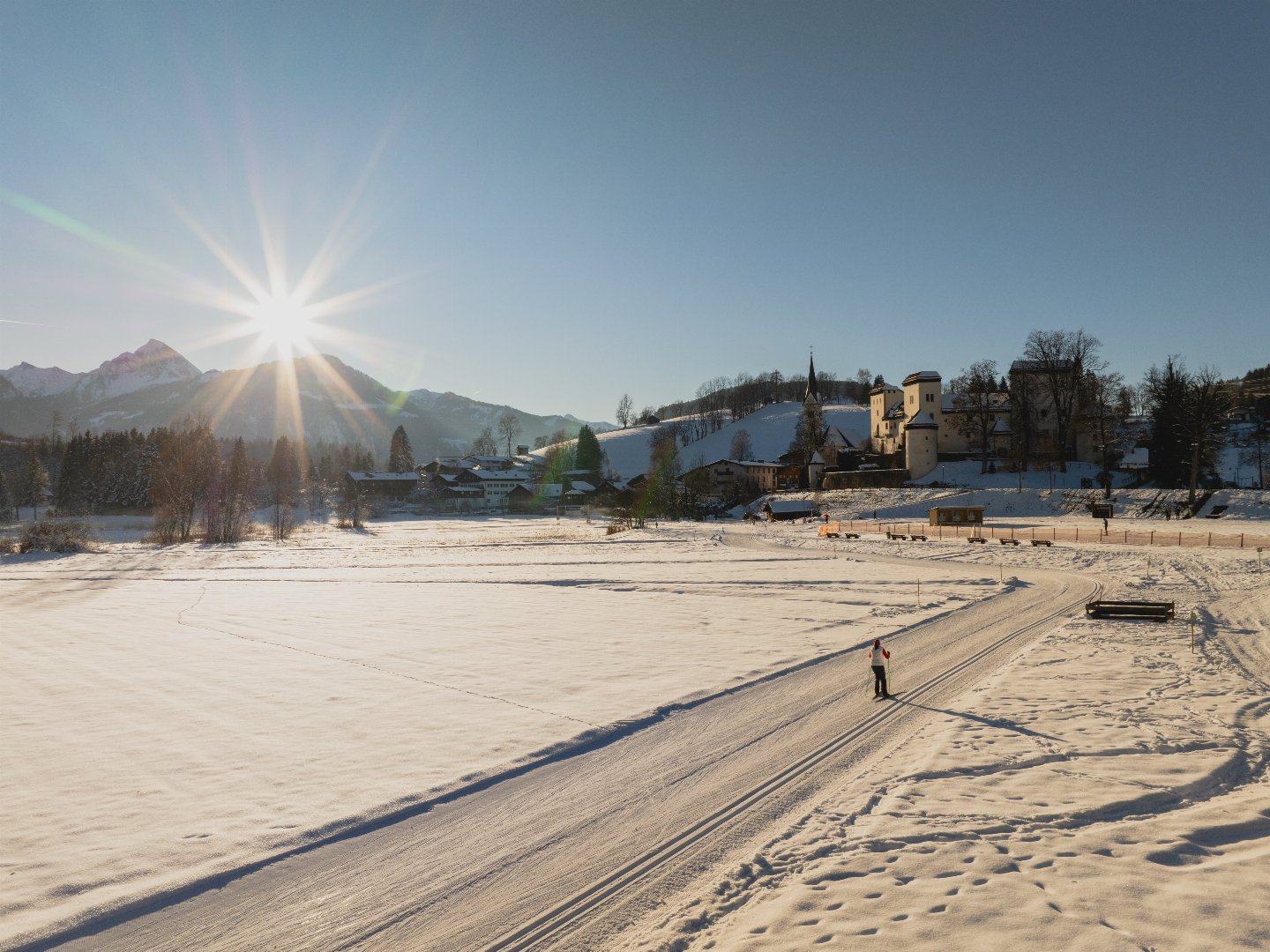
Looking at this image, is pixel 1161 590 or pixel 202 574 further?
pixel 202 574

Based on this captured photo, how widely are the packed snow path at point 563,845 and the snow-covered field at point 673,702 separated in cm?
49

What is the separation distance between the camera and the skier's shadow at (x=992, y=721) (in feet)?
38.0

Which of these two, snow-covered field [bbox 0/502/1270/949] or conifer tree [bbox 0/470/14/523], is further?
conifer tree [bbox 0/470/14/523]

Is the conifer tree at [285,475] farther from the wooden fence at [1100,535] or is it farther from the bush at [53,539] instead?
the wooden fence at [1100,535]

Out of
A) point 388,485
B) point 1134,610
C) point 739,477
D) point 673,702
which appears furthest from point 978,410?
point 388,485

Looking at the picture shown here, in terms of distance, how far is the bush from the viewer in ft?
184

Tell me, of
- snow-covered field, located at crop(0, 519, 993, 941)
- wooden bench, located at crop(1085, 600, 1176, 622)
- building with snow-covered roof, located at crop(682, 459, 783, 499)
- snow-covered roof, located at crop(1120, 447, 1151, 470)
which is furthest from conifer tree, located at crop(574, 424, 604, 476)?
wooden bench, located at crop(1085, 600, 1176, 622)

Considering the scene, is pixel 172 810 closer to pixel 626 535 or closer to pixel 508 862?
pixel 508 862

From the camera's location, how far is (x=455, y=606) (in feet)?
88.4

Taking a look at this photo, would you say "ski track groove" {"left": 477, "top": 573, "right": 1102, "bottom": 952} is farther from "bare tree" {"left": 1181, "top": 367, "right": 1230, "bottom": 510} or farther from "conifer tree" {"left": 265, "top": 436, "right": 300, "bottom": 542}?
"conifer tree" {"left": 265, "top": 436, "right": 300, "bottom": 542}

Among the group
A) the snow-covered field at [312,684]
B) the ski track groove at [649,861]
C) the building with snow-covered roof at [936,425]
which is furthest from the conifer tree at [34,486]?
the ski track groove at [649,861]

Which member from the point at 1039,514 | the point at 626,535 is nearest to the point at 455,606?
the point at 626,535

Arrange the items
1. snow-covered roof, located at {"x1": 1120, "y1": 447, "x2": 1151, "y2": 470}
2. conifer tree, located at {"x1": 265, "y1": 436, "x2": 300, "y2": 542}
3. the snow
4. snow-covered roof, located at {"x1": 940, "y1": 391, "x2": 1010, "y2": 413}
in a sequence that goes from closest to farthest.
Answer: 1. the snow
2. snow-covered roof, located at {"x1": 1120, "y1": 447, "x2": 1151, "y2": 470}
3. snow-covered roof, located at {"x1": 940, "y1": 391, "x2": 1010, "y2": 413}
4. conifer tree, located at {"x1": 265, "y1": 436, "x2": 300, "y2": 542}

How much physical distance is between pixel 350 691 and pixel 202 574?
112ft
